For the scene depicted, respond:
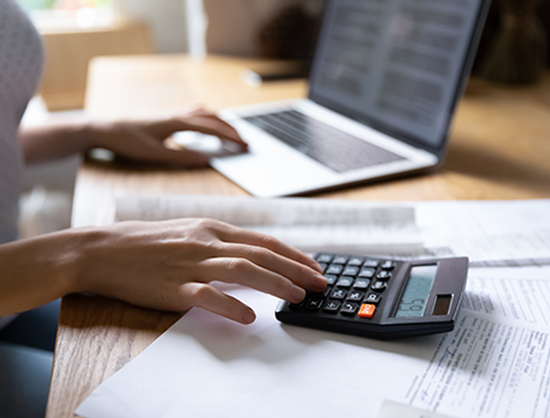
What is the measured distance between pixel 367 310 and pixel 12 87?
1.65 ft

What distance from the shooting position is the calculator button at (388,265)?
16.6 inches

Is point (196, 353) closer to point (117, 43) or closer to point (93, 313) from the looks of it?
point (93, 313)

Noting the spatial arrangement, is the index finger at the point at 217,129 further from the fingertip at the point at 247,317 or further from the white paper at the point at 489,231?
the fingertip at the point at 247,317

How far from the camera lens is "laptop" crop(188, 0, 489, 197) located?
65cm

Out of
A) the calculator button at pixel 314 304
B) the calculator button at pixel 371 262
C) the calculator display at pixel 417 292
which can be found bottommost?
the calculator button at pixel 314 304

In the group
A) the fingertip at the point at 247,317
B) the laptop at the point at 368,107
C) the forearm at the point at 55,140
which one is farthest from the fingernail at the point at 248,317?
the forearm at the point at 55,140

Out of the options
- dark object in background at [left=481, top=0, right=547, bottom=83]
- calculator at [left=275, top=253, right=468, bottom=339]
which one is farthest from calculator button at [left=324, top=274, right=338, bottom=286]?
dark object in background at [left=481, top=0, right=547, bottom=83]

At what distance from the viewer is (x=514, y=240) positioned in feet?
1.63

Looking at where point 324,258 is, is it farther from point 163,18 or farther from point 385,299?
point 163,18

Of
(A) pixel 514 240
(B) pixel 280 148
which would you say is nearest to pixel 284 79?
(B) pixel 280 148

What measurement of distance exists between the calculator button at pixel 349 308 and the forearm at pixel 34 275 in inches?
8.8

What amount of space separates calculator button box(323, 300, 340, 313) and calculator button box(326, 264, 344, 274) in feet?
0.14

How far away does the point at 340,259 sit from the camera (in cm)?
44


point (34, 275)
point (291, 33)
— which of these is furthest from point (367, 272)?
point (291, 33)
